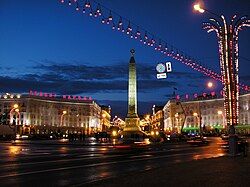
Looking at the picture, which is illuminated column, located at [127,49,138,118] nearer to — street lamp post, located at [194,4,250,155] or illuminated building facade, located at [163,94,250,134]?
street lamp post, located at [194,4,250,155]

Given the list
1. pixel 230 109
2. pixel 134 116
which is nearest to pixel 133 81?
pixel 134 116

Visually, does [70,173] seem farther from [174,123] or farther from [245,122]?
[174,123]

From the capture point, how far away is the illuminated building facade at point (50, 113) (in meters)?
157

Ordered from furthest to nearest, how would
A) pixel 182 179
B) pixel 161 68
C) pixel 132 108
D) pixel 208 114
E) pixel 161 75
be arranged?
pixel 208 114, pixel 132 108, pixel 161 68, pixel 161 75, pixel 182 179

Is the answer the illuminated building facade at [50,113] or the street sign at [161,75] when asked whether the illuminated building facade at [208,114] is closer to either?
the illuminated building facade at [50,113]

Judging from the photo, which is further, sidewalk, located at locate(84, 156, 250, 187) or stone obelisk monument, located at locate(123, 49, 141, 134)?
stone obelisk monument, located at locate(123, 49, 141, 134)

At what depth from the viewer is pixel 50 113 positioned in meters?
170

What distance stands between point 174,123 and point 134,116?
4020 inches

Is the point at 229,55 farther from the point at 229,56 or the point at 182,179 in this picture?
the point at 182,179

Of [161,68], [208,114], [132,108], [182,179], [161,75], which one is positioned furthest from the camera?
[208,114]

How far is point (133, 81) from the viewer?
8006 cm

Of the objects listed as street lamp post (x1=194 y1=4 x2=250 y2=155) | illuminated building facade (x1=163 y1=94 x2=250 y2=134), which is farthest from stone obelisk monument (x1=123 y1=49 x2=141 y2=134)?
illuminated building facade (x1=163 y1=94 x2=250 y2=134)

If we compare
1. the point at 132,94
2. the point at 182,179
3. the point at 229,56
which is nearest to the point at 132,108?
the point at 132,94

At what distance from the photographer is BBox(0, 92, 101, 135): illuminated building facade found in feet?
515
